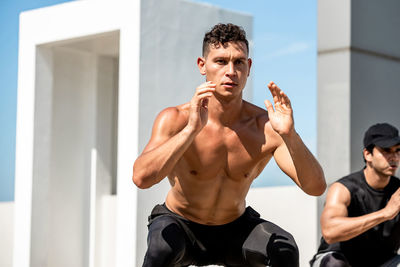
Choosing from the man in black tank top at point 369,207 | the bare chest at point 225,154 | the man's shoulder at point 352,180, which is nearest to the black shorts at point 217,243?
the bare chest at point 225,154

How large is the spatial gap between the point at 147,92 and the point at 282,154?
3.50 meters

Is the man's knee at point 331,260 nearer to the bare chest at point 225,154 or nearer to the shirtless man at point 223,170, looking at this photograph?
the shirtless man at point 223,170

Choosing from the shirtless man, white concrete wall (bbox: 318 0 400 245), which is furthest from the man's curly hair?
white concrete wall (bbox: 318 0 400 245)

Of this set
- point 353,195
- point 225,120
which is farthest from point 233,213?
point 353,195

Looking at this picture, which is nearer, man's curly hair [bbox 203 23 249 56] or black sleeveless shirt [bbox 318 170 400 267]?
man's curly hair [bbox 203 23 249 56]

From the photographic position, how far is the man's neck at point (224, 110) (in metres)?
3.55

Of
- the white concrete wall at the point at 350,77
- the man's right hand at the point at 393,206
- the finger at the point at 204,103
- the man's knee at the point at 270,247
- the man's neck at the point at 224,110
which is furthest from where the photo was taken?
the white concrete wall at the point at 350,77

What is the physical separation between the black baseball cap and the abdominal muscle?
4.16 feet

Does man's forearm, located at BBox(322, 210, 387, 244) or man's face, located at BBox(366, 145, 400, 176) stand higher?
man's face, located at BBox(366, 145, 400, 176)

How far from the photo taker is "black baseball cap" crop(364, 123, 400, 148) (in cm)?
443

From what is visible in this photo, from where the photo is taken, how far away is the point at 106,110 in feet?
27.7

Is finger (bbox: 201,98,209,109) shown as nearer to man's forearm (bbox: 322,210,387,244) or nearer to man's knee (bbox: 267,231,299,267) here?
man's knee (bbox: 267,231,299,267)

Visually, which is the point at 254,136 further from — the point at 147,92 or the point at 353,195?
the point at 147,92

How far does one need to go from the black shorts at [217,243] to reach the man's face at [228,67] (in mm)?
810
